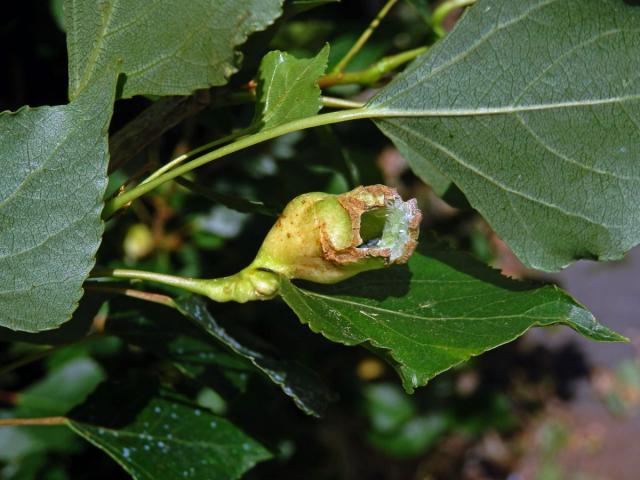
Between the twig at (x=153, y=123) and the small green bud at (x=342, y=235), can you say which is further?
the twig at (x=153, y=123)

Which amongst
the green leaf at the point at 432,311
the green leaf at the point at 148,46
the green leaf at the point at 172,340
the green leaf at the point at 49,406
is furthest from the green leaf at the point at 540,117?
the green leaf at the point at 49,406

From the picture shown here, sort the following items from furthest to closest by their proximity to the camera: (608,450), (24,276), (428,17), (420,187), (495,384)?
(608,450), (495,384), (420,187), (428,17), (24,276)

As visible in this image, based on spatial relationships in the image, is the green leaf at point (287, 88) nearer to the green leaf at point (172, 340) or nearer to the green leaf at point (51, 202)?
the green leaf at point (51, 202)

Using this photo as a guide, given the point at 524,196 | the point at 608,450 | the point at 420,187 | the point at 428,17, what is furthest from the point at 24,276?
the point at 608,450

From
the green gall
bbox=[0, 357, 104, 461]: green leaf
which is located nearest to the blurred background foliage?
bbox=[0, 357, 104, 461]: green leaf

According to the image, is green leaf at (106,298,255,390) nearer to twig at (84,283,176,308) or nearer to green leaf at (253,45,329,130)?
twig at (84,283,176,308)

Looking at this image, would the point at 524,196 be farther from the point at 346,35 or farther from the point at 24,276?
the point at 346,35

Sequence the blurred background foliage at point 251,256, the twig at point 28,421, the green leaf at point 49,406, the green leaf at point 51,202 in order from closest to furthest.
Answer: the green leaf at point 51,202
the twig at point 28,421
the blurred background foliage at point 251,256
the green leaf at point 49,406
